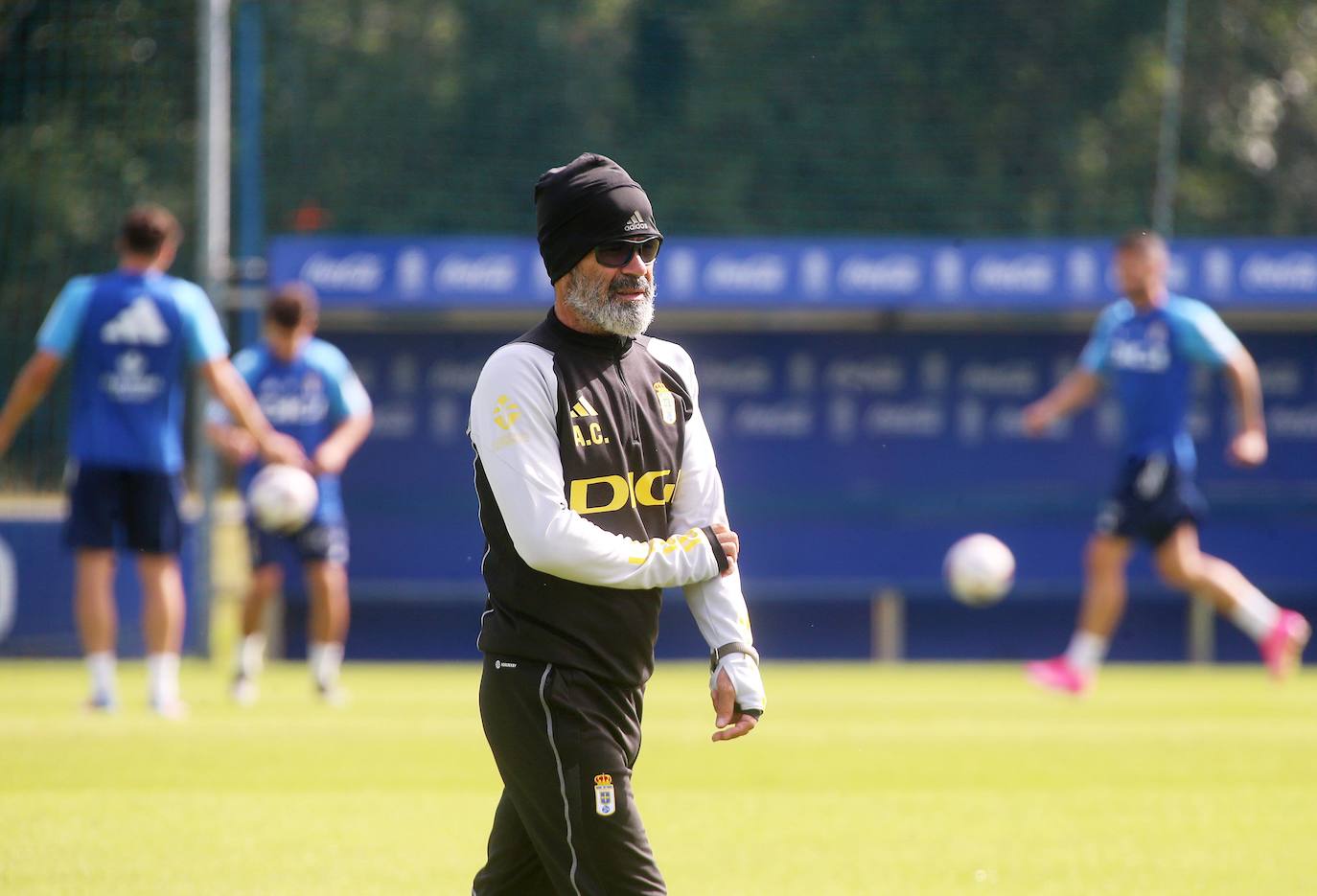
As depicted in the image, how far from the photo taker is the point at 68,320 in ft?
34.7

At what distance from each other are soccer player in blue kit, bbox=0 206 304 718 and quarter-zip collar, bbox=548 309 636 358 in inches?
251

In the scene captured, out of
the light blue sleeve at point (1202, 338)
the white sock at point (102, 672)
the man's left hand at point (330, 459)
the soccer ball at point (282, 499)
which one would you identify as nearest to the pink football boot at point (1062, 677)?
the light blue sleeve at point (1202, 338)

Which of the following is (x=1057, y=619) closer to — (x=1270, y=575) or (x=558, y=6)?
(x=1270, y=575)

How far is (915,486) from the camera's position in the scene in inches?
679

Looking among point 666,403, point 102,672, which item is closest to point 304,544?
point 102,672

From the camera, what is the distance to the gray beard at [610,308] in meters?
4.41

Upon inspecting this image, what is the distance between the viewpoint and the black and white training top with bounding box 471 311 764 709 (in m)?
4.26

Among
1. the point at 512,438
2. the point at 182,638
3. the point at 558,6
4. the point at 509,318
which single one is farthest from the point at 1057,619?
the point at 512,438

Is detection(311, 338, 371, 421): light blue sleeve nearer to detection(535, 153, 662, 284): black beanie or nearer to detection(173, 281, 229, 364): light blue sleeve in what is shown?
detection(173, 281, 229, 364): light blue sleeve

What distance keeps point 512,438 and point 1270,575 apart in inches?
529

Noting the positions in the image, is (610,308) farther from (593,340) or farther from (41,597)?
(41,597)

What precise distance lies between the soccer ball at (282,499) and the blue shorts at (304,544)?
0.09 metres

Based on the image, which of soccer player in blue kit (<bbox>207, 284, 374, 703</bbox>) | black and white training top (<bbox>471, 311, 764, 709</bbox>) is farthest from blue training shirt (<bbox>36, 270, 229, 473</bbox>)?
black and white training top (<bbox>471, 311, 764, 709</bbox>)

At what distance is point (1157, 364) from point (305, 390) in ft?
18.1
